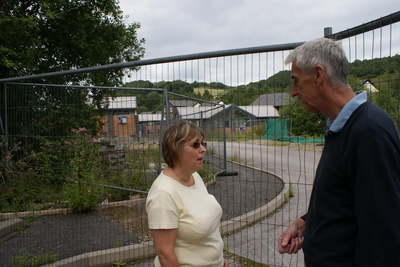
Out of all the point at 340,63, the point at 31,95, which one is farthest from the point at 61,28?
the point at 340,63

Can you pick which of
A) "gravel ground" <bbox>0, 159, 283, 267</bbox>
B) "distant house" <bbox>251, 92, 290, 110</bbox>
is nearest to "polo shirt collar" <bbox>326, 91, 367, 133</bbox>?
"distant house" <bbox>251, 92, 290, 110</bbox>

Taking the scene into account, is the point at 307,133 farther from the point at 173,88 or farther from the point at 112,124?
the point at 112,124

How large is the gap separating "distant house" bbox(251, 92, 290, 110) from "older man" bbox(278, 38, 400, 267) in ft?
3.01

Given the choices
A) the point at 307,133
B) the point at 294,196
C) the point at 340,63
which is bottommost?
the point at 294,196

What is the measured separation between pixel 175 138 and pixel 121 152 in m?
3.71

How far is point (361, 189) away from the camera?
44.4 inches

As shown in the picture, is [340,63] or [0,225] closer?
[340,63]

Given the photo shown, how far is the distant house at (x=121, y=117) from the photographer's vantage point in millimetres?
5141

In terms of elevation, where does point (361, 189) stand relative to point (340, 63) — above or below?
below

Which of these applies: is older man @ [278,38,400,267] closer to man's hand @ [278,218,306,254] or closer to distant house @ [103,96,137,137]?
man's hand @ [278,218,306,254]

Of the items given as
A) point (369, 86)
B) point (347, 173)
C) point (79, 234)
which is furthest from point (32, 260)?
point (369, 86)

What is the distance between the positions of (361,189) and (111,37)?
454 inches

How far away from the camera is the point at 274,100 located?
2557 millimetres

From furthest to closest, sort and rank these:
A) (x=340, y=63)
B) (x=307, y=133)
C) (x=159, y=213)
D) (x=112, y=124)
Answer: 1. (x=112, y=124)
2. (x=307, y=133)
3. (x=159, y=213)
4. (x=340, y=63)
